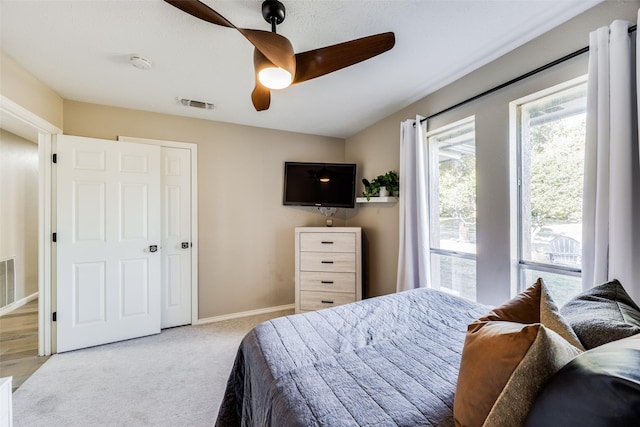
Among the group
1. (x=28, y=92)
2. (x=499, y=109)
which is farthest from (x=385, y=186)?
(x=28, y=92)

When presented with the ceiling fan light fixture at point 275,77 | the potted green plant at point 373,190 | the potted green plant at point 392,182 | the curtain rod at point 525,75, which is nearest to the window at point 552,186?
the curtain rod at point 525,75

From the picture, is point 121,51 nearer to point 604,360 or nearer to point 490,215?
point 604,360

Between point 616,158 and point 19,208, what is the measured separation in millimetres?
6270

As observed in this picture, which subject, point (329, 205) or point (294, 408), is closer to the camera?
point (294, 408)

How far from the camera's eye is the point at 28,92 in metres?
2.15

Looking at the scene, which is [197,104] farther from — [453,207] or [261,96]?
[453,207]

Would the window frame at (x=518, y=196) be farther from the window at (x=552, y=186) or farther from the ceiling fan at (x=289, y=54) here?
the ceiling fan at (x=289, y=54)

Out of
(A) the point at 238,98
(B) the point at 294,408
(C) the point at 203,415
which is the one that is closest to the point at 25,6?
(A) the point at 238,98

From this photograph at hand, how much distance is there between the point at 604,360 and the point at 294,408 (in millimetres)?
828

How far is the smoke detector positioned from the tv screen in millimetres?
1855

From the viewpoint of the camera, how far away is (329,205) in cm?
364

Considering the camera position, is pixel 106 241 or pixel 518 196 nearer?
pixel 518 196

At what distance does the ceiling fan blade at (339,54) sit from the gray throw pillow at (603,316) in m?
1.48

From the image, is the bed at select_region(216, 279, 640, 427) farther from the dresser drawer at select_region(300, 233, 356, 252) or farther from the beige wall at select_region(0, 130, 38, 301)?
the beige wall at select_region(0, 130, 38, 301)
